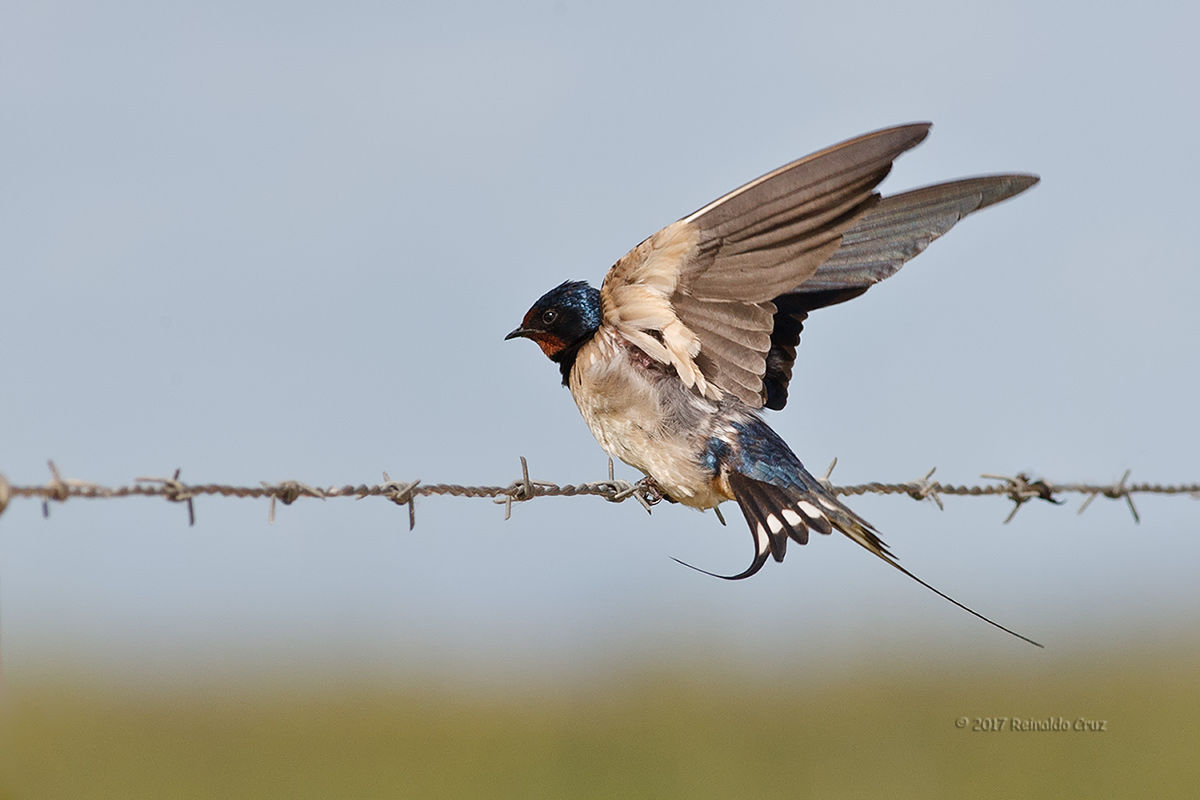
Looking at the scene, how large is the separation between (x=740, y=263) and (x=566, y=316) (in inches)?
21.2

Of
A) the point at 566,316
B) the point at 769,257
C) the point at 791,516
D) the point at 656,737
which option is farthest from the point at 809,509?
the point at 656,737

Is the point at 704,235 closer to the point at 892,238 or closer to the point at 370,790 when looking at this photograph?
the point at 892,238

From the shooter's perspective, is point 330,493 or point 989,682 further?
point 989,682

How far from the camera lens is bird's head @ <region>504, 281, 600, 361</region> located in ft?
11.0

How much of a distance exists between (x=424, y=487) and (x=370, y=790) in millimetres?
3251

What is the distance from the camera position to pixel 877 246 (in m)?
3.50

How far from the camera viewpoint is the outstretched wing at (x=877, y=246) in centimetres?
342

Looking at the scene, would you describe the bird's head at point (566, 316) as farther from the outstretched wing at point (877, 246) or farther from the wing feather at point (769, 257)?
the outstretched wing at point (877, 246)

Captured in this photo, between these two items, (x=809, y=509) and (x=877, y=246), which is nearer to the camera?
(x=809, y=509)

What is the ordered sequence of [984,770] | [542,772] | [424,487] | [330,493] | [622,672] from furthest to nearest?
[622,672] → [542,772] → [984,770] → [424,487] → [330,493]

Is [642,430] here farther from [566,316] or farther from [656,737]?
[656,737]

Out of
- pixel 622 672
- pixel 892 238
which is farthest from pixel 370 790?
pixel 892 238

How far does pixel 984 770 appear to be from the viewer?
5062 mm

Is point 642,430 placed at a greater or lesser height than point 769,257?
lesser
